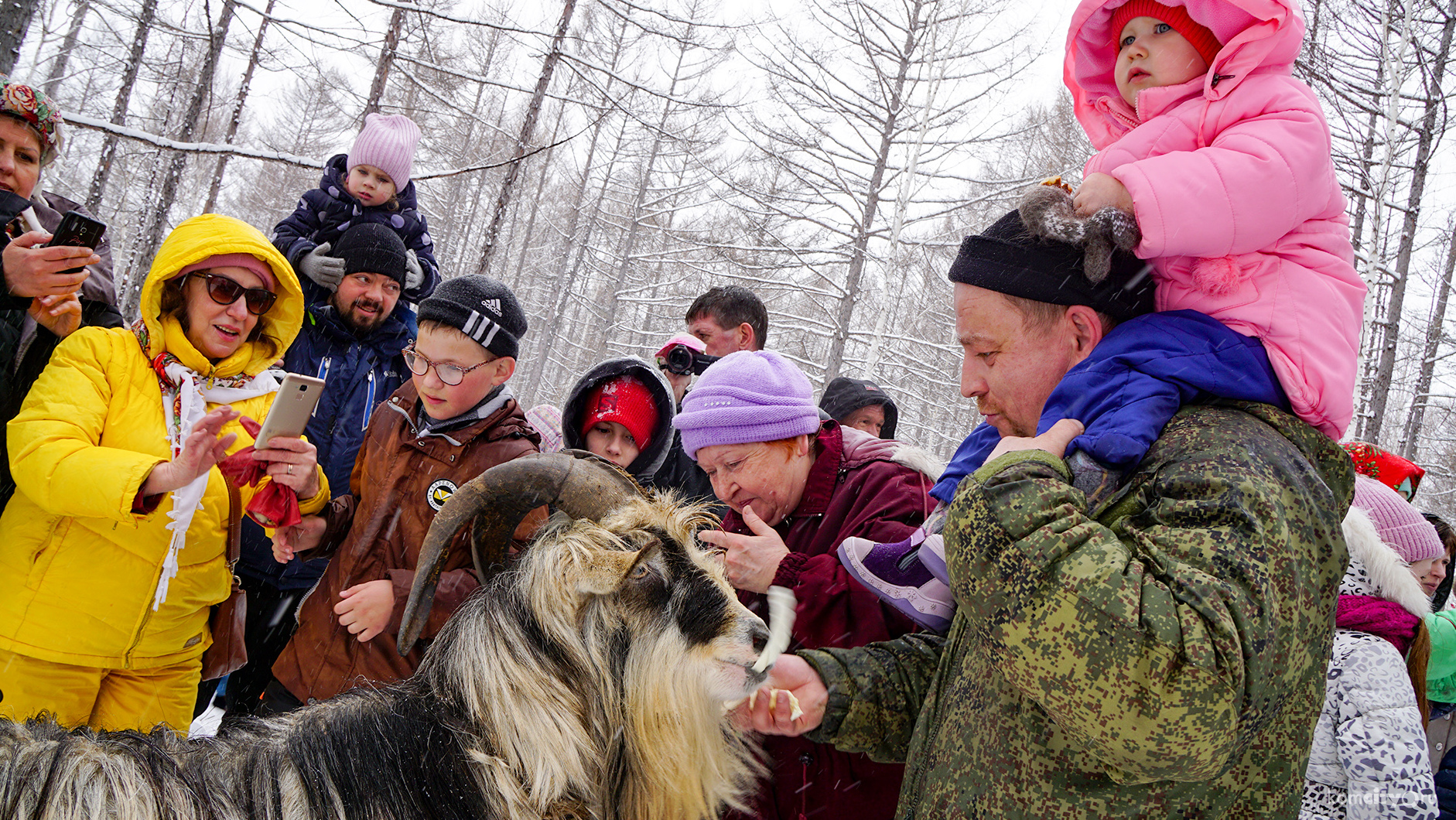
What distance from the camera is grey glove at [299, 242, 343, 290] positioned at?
4363mm

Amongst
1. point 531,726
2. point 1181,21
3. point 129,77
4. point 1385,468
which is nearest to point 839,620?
point 531,726

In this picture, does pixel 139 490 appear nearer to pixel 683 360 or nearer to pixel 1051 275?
pixel 1051 275

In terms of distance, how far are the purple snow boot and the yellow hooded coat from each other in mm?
2146

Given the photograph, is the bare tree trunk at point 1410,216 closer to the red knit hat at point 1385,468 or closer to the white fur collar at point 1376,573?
the red knit hat at point 1385,468

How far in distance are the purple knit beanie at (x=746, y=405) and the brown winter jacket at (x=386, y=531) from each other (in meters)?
0.82

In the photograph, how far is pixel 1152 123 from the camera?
5.65ft

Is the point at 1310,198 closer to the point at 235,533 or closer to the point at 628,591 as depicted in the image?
the point at 628,591

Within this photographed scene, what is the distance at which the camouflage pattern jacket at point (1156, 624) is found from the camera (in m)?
1.09

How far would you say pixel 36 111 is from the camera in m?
3.23

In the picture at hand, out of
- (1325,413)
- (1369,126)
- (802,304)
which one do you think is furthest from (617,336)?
(1325,413)

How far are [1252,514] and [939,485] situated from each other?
82 centimetres

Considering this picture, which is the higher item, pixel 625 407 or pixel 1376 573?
pixel 1376 573

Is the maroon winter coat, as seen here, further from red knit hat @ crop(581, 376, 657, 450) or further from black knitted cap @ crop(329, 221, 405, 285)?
black knitted cap @ crop(329, 221, 405, 285)

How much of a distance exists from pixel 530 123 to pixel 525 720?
42.1 feet
